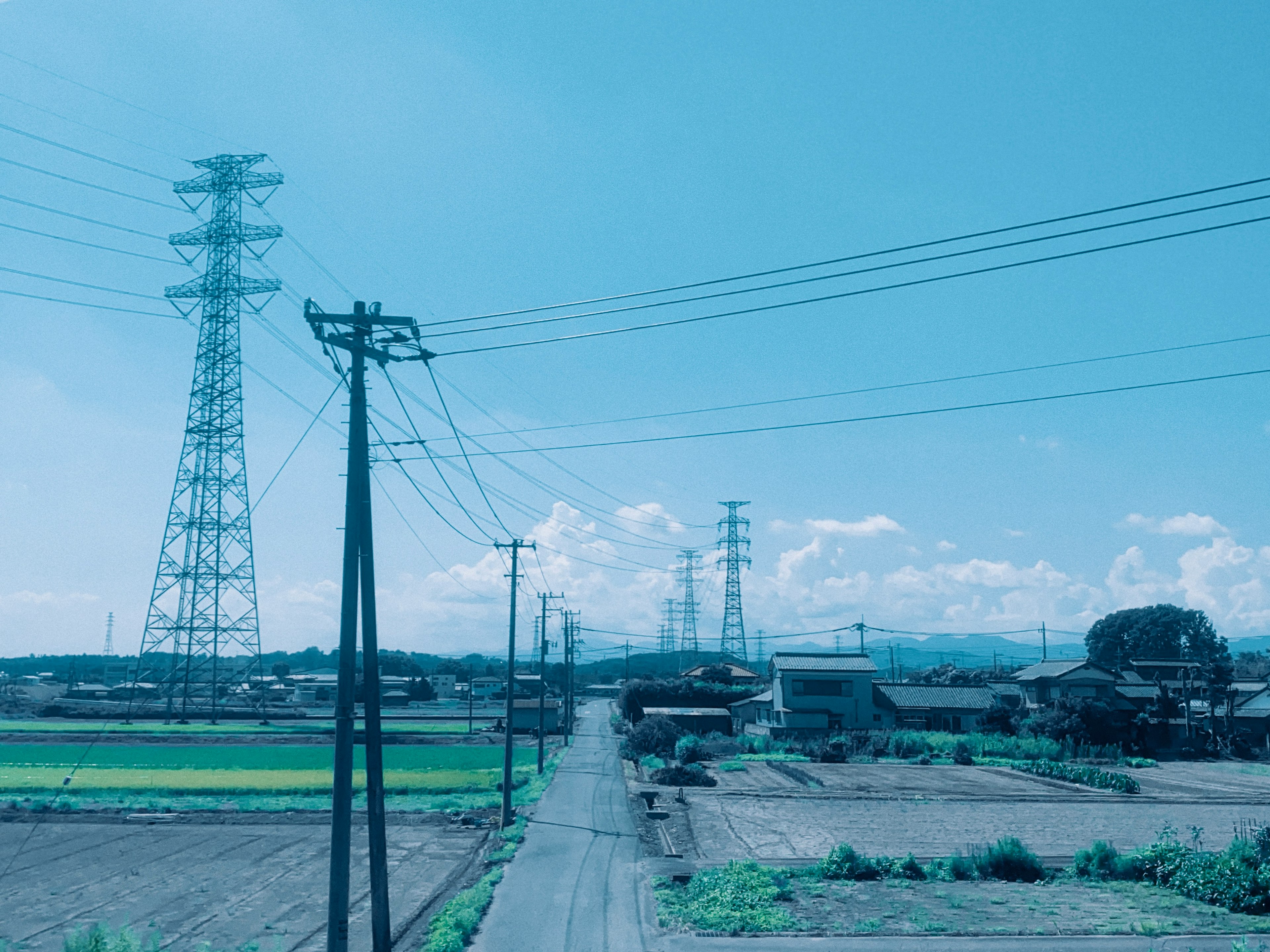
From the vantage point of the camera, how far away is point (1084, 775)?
3744 centimetres

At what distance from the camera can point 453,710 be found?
87750 mm

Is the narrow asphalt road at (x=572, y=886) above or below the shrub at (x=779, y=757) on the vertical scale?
above

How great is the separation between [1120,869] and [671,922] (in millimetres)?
9735

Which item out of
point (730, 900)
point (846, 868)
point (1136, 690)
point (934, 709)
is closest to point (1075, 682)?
point (1136, 690)

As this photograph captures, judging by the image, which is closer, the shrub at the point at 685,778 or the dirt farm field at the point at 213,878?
the dirt farm field at the point at 213,878

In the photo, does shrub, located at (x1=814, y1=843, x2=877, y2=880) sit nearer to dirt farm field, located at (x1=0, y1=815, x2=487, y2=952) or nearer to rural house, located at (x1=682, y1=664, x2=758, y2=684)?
dirt farm field, located at (x1=0, y1=815, x2=487, y2=952)

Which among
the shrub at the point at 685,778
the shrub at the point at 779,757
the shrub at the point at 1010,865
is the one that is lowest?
the shrub at the point at 779,757

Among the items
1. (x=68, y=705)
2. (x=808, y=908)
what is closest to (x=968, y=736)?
(x=808, y=908)

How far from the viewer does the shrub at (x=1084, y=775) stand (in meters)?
34.6

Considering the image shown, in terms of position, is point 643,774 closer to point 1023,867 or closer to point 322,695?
point 1023,867

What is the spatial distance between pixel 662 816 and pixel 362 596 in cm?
1874

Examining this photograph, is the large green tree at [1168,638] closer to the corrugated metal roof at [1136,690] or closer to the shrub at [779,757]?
→ the corrugated metal roof at [1136,690]

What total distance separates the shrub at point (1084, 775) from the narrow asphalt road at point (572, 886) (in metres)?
18.8

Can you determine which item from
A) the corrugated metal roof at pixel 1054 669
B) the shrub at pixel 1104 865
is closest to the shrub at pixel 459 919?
the shrub at pixel 1104 865
